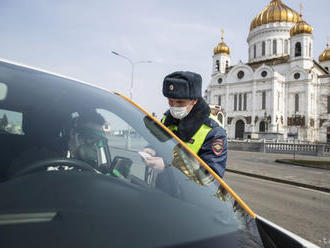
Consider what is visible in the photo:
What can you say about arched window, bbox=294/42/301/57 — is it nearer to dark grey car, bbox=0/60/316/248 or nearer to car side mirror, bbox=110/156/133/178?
dark grey car, bbox=0/60/316/248

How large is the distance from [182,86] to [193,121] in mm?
325

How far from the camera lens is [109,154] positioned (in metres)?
1.39

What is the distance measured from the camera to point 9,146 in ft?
3.25

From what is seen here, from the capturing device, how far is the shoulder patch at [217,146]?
1.96 metres

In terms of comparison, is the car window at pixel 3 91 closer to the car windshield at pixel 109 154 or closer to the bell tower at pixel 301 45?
the car windshield at pixel 109 154

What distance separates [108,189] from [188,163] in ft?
1.68

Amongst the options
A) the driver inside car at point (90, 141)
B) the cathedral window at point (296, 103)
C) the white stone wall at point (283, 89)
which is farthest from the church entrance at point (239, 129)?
the driver inside car at point (90, 141)

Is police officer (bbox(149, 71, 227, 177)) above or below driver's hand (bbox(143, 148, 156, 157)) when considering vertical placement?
above

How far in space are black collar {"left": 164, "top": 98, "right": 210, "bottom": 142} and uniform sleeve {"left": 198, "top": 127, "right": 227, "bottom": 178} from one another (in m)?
0.13

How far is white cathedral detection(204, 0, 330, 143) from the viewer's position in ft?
159

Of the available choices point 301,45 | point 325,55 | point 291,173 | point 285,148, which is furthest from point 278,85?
point 291,173

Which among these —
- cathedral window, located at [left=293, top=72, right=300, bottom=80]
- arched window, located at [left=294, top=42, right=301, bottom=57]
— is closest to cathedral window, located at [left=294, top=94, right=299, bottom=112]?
cathedral window, located at [left=293, top=72, right=300, bottom=80]

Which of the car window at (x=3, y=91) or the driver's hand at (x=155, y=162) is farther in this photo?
the driver's hand at (x=155, y=162)

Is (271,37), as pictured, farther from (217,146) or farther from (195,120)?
(217,146)
